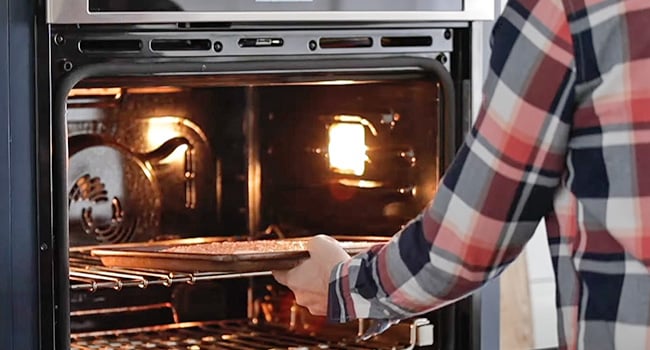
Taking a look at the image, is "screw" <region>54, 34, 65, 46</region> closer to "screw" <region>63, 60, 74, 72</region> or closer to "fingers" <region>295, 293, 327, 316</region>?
"screw" <region>63, 60, 74, 72</region>

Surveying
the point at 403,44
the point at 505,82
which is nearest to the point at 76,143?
the point at 403,44

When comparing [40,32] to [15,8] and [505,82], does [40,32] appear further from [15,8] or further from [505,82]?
[505,82]

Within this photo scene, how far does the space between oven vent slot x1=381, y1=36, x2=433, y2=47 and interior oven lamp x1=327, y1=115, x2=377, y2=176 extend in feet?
0.66

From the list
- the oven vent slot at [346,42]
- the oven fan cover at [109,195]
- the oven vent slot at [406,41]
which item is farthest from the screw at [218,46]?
the oven fan cover at [109,195]

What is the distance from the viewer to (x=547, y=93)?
A: 1193 millimetres

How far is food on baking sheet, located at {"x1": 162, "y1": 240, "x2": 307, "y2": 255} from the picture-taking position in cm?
172

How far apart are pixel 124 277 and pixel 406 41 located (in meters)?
0.47

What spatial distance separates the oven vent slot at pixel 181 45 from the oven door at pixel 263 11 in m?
0.03

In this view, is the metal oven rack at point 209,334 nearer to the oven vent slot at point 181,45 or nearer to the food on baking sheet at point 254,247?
the food on baking sheet at point 254,247

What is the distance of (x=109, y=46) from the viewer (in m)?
1.61

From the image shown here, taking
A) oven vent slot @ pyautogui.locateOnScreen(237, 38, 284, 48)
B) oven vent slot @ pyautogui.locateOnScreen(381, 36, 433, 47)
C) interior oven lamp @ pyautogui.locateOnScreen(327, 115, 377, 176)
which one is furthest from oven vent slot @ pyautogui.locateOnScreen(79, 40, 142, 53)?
interior oven lamp @ pyautogui.locateOnScreen(327, 115, 377, 176)

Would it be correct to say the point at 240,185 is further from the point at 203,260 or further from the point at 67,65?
the point at 67,65

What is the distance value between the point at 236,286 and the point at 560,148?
100cm

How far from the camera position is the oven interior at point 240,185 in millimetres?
1941
